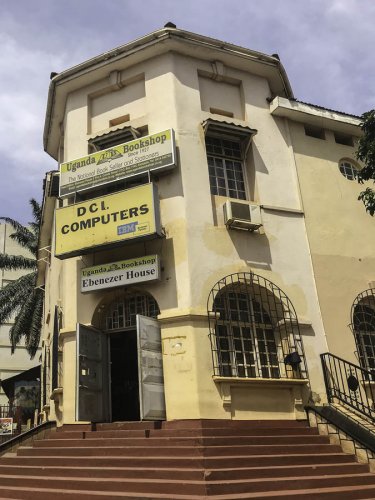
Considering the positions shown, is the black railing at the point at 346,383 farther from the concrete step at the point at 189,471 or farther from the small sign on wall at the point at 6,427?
the small sign on wall at the point at 6,427

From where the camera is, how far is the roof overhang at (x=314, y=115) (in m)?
12.6

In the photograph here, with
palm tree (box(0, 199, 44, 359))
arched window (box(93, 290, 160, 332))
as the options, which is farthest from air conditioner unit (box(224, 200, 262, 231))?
palm tree (box(0, 199, 44, 359))

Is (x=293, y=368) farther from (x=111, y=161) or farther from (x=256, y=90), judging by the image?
(x=256, y=90)

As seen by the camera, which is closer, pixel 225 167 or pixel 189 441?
pixel 189 441

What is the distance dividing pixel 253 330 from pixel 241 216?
2.55 meters

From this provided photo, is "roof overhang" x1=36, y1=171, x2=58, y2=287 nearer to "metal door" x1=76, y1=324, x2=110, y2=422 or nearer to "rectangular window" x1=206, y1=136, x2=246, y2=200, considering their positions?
"rectangular window" x1=206, y1=136, x2=246, y2=200

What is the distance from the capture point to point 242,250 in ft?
35.7

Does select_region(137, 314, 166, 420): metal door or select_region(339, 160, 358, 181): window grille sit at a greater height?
select_region(339, 160, 358, 181): window grille

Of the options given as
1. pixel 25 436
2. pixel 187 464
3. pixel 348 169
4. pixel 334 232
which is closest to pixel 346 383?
pixel 334 232

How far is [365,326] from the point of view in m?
12.0

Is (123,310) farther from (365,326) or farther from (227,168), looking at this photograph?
(365,326)

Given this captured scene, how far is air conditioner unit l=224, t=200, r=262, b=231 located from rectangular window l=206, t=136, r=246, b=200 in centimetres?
82

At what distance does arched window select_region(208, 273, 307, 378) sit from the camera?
10023 millimetres

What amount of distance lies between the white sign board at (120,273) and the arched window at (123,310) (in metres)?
0.49
